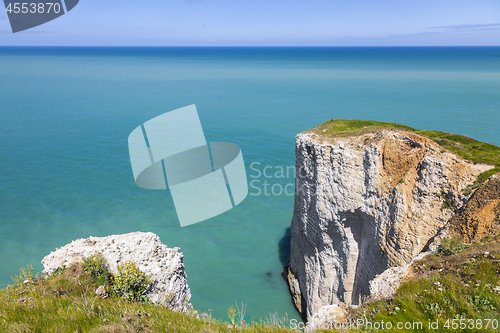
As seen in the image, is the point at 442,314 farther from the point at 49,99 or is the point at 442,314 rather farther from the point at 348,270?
the point at 49,99

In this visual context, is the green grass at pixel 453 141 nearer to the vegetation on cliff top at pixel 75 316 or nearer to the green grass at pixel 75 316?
the vegetation on cliff top at pixel 75 316

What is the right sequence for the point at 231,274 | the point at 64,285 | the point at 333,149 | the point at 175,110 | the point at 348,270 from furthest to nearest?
1. the point at 175,110
2. the point at 231,274
3. the point at 348,270
4. the point at 333,149
5. the point at 64,285

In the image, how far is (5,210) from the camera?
24.7m

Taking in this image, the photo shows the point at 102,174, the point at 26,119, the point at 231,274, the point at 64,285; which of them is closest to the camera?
the point at 64,285

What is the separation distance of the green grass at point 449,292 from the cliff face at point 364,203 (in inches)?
101

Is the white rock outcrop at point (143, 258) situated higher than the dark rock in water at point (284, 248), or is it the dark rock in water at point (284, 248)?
the white rock outcrop at point (143, 258)

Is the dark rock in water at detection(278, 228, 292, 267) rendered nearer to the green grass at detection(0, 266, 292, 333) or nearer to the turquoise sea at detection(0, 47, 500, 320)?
the turquoise sea at detection(0, 47, 500, 320)

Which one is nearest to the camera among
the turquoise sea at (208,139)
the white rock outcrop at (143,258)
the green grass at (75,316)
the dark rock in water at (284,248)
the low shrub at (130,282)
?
the green grass at (75,316)

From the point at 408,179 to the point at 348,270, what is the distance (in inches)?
210

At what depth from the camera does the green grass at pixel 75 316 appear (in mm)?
5645

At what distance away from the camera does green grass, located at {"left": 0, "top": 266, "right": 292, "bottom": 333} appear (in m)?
5.64

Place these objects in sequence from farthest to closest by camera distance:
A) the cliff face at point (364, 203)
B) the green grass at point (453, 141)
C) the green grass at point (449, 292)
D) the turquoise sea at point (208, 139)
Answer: the turquoise sea at point (208, 139) → the green grass at point (453, 141) → the cliff face at point (364, 203) → the green grass at point (449, 292)

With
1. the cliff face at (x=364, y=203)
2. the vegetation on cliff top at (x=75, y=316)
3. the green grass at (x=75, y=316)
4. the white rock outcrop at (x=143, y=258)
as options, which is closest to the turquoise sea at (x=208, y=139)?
the cliff face at (x=364, y=203)

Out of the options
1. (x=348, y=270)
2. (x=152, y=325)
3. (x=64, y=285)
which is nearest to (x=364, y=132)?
(x=348, y=270)
